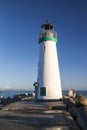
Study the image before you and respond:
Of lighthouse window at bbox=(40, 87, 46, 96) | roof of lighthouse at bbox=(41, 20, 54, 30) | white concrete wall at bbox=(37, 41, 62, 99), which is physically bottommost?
lighthouse window at bbox=(40, 87, 46, 96)

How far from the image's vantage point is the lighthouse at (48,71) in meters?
24.4

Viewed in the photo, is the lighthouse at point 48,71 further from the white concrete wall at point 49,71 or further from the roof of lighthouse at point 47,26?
the roof of lighthouse at point 47,26

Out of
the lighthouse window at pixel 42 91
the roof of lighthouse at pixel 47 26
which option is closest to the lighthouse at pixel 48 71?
the lighthouse window at pixel 42 91

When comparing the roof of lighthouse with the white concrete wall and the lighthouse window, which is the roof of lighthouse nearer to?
the white concrete wall

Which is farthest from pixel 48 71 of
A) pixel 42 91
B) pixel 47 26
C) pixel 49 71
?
pixel 47 26

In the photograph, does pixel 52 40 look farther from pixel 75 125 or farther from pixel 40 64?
pixel 75 125

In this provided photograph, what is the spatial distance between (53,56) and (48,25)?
146 inches

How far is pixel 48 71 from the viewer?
2441cm

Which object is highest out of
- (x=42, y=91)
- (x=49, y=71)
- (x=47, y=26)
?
(x=47, y=26)

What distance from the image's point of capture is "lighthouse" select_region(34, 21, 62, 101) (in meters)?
24.4

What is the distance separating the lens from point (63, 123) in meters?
11.2

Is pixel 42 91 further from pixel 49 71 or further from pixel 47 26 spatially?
pixel 47 26

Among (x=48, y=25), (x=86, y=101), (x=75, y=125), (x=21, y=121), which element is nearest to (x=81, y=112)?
(x=75, y=125)

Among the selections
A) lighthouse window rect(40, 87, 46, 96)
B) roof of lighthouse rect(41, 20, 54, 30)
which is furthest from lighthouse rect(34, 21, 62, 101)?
roof of lighthouse rect(41, 20, 54, 30)
